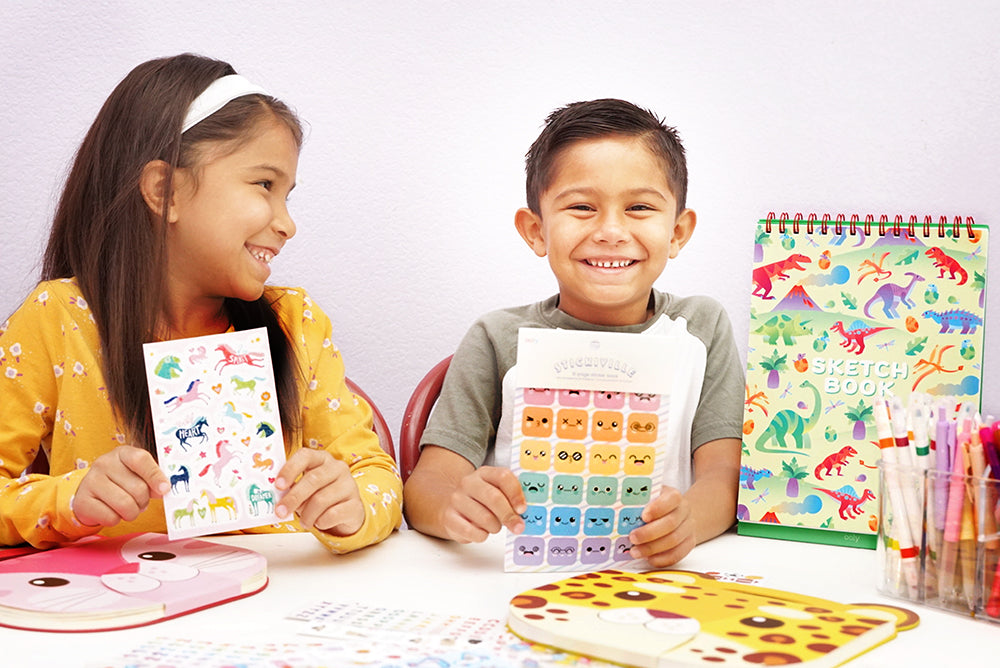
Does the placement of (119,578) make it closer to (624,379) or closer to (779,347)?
(624,379)

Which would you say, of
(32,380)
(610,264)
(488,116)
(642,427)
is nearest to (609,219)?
(610,264)

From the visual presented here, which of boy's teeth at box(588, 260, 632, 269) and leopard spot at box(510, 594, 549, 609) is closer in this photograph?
leopard spot at box(510, 594, 549, 609)

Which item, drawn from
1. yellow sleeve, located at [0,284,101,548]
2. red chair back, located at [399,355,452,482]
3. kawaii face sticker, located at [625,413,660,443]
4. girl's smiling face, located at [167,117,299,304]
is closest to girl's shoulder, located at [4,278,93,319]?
→ yellow sleeve, located at [0,284,101,548]

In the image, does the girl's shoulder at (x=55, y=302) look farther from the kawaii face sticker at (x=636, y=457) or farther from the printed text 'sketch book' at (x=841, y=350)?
the printed text 'sketch book' at (x=841, y=350)

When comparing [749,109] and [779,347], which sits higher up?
[749,109]

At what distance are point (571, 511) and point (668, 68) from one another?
3.69 ft

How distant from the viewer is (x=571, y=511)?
3.09ft

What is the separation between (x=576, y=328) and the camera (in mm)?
1359

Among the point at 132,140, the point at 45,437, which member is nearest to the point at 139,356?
the point at 45,437

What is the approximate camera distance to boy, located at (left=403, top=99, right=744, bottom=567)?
1.27m

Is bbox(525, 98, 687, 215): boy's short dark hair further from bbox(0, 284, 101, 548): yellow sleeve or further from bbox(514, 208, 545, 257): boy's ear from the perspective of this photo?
bbox(0, 284, 101, 548): yellow sleeve

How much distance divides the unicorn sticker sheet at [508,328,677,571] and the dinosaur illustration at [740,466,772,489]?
17cm

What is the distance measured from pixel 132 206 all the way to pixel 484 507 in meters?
0.58

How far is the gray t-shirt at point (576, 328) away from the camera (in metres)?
1.29
